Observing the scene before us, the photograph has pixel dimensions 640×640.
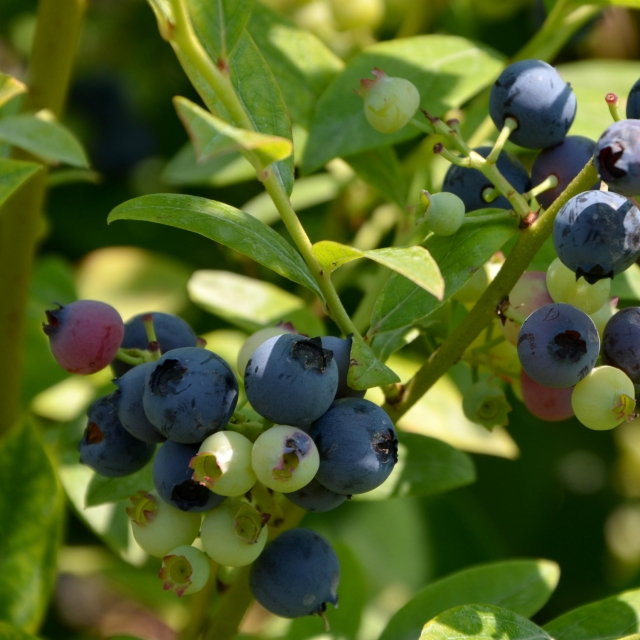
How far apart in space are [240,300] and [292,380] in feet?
2.42

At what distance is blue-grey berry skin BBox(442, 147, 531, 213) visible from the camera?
0.99 metres

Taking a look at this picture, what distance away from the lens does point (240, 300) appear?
152cm

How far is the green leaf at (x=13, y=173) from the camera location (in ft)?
3.22

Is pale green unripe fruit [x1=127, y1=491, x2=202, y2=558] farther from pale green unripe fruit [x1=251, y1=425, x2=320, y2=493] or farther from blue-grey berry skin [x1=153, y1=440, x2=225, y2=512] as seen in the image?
pale green unripe fruit [x1=251, y1=425, x2=320, y2=493]

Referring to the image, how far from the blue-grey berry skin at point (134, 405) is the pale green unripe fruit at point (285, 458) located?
15 centimetres

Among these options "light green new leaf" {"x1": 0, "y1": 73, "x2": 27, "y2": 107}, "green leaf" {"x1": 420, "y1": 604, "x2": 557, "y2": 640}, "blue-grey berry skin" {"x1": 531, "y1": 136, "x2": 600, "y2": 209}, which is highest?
"light green new leaf" {"x1": 0, "y1": 73, "x2": 27, "y2": 107}

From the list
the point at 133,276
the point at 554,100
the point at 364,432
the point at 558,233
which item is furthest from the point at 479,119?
the point at 133,276

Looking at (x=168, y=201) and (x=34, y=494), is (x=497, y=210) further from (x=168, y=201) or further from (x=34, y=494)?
(x=34, y=494)

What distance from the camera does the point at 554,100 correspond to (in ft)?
3.12

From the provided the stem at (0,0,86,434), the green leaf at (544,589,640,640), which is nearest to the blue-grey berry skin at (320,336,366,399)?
the green leaf at (544,589,640,640)

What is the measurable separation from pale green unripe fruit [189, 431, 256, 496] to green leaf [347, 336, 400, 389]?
0.12 meters

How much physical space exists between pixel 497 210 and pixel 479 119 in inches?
24.0

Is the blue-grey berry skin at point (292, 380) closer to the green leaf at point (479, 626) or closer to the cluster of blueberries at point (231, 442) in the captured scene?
the cluster of blueberries at point (231, 442)

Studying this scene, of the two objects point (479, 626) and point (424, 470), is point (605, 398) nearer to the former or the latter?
point (479, 626)
